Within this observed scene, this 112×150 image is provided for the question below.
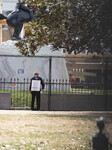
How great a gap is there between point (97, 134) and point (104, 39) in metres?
9.06

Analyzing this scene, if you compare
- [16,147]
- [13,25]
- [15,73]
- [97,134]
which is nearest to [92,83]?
[13,25]

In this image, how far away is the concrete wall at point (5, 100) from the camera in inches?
630

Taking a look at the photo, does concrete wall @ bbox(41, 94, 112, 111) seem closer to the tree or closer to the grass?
the tree

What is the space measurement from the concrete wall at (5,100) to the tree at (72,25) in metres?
2.65

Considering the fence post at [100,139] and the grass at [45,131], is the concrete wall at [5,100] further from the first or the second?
the fence post at [100,139]

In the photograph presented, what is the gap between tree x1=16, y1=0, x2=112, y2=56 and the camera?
12.5m

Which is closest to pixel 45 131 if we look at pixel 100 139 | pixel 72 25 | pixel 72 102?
pixel 100 139

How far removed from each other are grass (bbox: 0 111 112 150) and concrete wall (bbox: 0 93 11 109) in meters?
2.35

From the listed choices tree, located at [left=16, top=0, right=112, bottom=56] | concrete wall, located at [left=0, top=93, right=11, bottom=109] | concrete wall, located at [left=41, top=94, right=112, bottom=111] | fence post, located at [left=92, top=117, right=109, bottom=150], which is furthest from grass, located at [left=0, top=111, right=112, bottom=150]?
fence post, located at [left=92, top=117, right=109, bottom=150]

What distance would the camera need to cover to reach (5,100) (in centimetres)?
1605

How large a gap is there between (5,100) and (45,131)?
6475mm

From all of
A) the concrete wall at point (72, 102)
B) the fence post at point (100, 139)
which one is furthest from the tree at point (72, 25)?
the fence post at point (100, 139)

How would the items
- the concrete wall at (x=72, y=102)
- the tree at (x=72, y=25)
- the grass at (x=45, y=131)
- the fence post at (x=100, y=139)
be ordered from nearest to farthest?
the fence post at (x=100, y=139) → the grass at (x=45, y=131) → the tree at (x=72, y=25) → the concrete wall at (x=72, y=102)

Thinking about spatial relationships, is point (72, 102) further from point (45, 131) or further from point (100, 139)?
point (100, 139)
